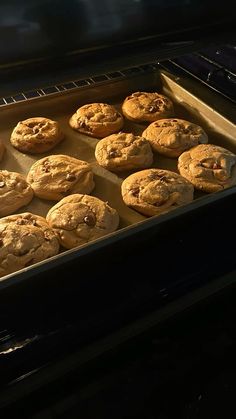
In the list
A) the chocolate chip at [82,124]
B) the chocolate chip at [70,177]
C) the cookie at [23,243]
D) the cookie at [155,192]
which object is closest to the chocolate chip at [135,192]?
the cookie at [155,192]

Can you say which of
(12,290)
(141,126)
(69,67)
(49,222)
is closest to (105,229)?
(49,222)

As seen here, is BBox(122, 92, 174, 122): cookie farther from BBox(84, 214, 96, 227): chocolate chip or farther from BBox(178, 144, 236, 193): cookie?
BBox(84, 214, 96, 227): chocolate chip

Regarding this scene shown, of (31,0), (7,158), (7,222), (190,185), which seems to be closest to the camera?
(31,0)

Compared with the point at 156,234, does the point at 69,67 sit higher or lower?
higher

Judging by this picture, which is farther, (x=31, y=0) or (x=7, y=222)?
(x=7, y=222)

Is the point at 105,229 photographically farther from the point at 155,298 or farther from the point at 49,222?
the point at 155,298

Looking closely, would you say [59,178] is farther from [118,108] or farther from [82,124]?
[118,108]

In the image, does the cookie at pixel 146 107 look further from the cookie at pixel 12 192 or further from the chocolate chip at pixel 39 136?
the cookie at pixel 12 192
